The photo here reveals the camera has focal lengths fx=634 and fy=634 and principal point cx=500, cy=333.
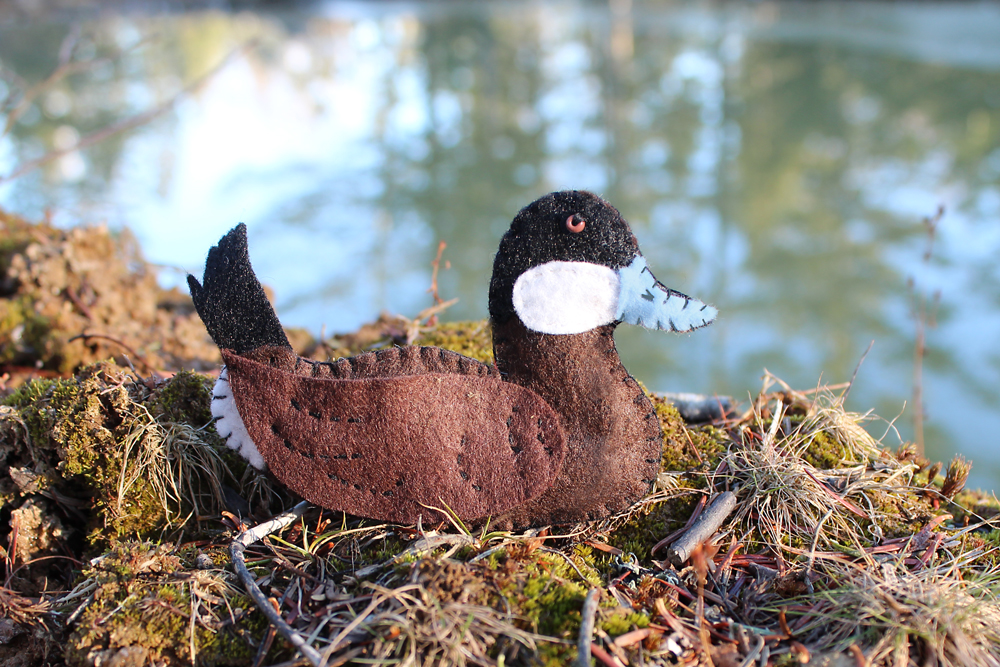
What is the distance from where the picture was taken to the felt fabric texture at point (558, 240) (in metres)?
1.63

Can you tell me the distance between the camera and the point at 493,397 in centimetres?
163

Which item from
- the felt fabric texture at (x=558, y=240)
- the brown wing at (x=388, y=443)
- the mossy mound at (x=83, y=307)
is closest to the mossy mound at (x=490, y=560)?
the brown wing at (x=388, y=443)

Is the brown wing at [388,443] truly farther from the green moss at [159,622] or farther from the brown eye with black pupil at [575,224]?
the brown eye with black pupil at [575,224]

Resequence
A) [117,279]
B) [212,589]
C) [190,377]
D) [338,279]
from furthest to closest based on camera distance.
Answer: [338,279]
[117,279]
[190,377]
[212,589]

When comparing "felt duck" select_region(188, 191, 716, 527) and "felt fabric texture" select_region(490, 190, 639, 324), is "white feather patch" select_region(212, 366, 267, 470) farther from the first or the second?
"felt fabric texture" select_region(490, 190, 639, 324)

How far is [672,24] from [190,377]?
62.2 feet

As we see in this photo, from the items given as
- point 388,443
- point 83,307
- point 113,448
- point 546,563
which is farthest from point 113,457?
point 83,307

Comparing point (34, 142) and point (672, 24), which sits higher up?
point (672, 24)

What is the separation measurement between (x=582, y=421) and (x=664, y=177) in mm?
6435

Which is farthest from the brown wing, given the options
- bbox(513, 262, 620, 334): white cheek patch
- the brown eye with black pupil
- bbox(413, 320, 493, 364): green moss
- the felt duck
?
bbox(413, 320, 493, 364): green moss

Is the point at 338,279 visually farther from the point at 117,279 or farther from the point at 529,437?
the point at 529,437

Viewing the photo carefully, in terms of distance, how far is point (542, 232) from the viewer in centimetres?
164

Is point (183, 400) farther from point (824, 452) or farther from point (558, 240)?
point (824, 452)

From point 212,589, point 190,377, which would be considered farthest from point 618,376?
point 190,377
